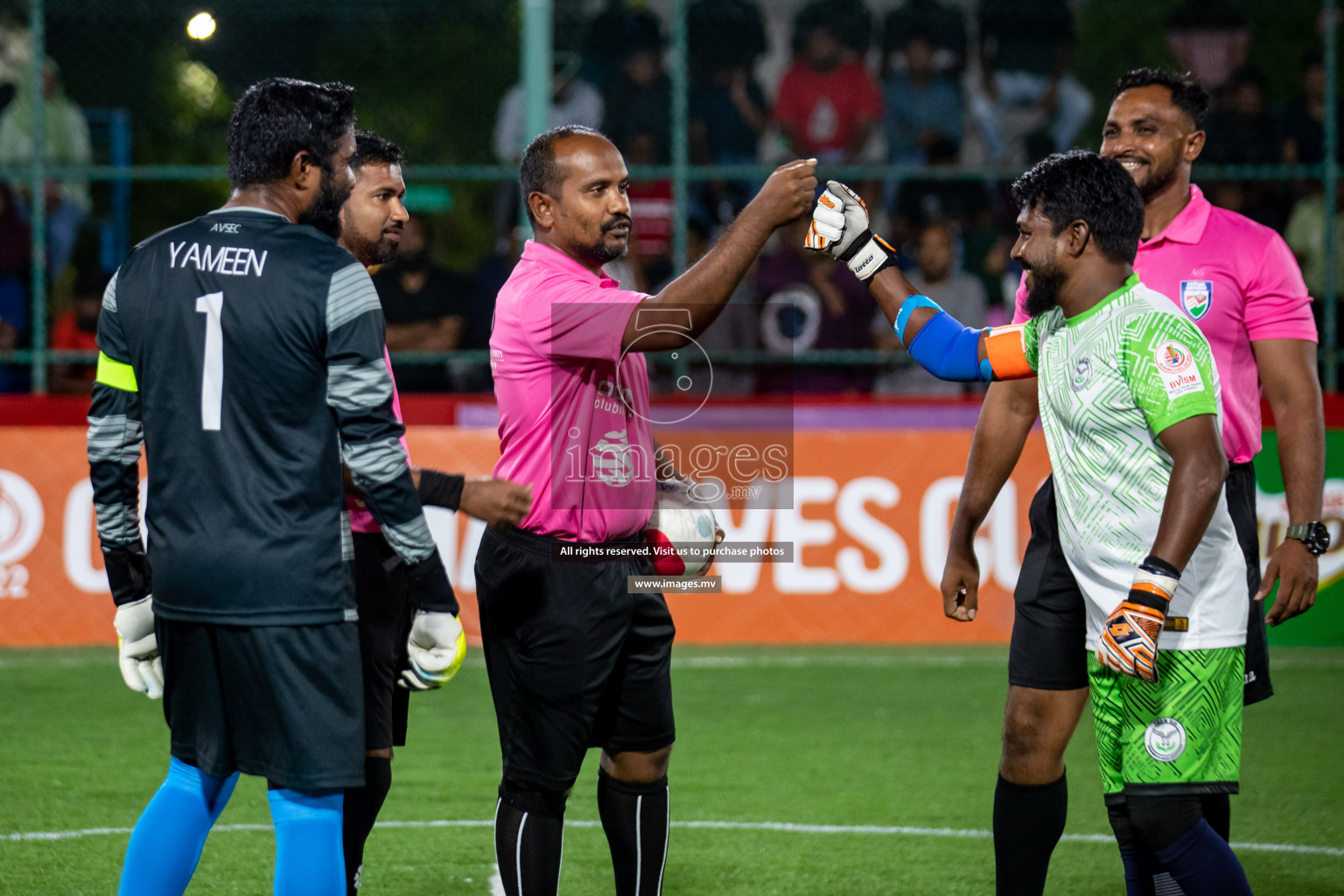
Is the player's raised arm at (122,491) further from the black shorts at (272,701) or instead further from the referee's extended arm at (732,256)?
the referee's extended arm at (732,256)

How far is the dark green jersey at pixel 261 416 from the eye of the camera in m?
3.45

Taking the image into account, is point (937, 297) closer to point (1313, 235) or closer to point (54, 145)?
point (1313, 235)

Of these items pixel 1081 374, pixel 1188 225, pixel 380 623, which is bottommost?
pixel 380 623

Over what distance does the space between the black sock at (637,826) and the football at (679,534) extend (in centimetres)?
56

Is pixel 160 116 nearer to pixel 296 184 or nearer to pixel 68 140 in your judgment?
pixel 68 140

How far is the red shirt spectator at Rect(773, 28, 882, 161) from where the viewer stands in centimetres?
1270

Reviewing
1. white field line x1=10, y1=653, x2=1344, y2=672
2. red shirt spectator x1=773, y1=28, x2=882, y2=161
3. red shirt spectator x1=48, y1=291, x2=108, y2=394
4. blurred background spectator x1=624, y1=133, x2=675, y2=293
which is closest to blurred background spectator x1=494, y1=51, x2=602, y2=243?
blurred background spectator x1=624, y1=133, x2=675, y2=293

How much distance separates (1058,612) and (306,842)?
201cm

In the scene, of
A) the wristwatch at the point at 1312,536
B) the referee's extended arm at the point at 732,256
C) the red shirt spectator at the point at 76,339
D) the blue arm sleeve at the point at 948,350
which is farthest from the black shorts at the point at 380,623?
the red shirt spectator at the point at 76,339

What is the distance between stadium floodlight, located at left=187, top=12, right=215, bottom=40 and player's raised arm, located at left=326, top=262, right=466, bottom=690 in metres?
10.6

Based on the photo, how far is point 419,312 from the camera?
37.4 ft

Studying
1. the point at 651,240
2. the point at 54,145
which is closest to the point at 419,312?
the point at 651,240

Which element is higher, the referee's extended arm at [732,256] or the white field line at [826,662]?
the referee's extended arm at [732,256]

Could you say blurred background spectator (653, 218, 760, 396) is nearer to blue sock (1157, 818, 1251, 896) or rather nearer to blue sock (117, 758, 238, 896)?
blue sock (1157, 818, 1251, 896)
